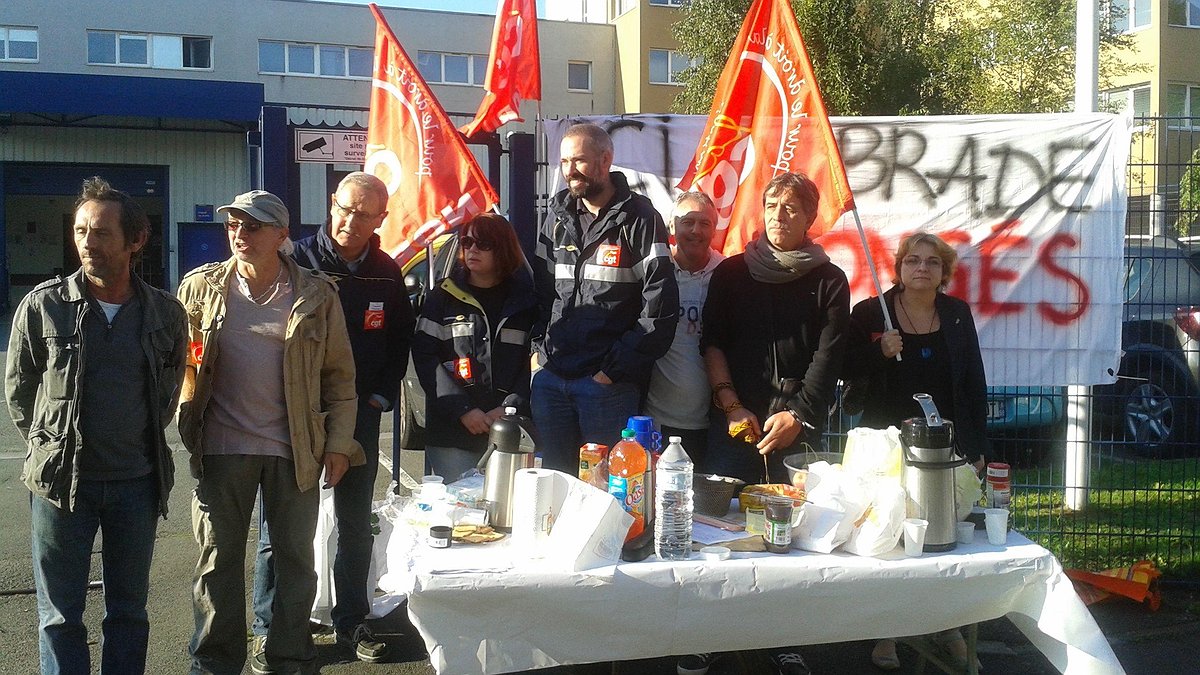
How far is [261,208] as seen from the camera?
347 centimetres

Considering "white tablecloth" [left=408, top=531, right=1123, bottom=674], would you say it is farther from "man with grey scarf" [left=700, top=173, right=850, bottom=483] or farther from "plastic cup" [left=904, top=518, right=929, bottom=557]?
"man with grey scarf" [left=700, top=173, right=850, bottom=483]

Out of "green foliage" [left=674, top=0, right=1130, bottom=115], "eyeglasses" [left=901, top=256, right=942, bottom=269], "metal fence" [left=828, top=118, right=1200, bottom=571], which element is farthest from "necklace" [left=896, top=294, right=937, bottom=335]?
"green foliage" [left=674, top=0, right=1130, bottom=115]

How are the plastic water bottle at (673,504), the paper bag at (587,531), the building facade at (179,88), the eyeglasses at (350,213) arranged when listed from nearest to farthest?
1. the paper bag at (587,531)
2. the plastic water bottle at (673,504)
3. the eyeglasses at (350,213)
4. the building facade at (179,88)

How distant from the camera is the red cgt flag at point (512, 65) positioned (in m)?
5.51

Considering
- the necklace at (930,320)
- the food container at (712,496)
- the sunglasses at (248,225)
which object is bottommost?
the food container at (712,496)

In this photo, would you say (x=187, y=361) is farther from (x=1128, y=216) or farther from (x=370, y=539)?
(x=1128, y=216)

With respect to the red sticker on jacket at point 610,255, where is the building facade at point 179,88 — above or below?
above

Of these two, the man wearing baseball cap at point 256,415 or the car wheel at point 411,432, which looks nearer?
the man wearing baseball cap at point 256,415

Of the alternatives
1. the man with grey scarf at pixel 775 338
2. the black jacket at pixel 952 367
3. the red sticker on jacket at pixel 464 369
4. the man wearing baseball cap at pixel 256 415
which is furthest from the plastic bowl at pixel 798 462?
the man wearing baseball cap at pixel 256 415

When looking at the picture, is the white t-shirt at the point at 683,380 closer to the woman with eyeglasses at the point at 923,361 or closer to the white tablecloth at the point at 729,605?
the woman with eyeglasses at the point at 923,361

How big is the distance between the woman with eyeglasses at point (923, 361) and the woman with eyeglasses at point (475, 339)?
1.44m

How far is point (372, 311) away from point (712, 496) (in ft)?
5.43

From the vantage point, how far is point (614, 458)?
10.1ft

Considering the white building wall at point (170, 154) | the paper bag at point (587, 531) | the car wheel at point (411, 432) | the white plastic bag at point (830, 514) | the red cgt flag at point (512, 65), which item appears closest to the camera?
the paper bag at point (587, 531)
